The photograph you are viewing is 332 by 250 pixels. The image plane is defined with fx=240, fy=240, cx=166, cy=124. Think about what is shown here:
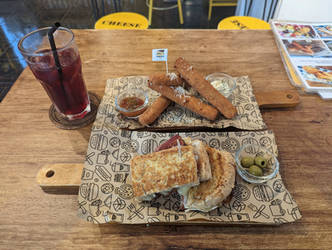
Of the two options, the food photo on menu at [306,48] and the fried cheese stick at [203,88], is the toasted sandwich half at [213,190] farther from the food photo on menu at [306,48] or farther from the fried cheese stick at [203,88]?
the food photo on menu at [306,48]

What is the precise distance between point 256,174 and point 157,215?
1.59ft

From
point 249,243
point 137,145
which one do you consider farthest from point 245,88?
point 249,243

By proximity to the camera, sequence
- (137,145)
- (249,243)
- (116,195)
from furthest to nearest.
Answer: (137,145), (116,195), (249,243)

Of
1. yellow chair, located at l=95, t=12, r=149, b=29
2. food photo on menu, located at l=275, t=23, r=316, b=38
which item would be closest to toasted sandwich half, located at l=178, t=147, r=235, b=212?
food photo on menu, located at l=275, t=23, r=316, b=38

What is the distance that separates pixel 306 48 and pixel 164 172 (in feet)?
5.40

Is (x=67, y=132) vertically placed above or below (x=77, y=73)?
below

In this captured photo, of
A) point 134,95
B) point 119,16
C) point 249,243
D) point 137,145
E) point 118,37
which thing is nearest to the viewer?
point 249,243

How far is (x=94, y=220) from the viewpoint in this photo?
1.00m

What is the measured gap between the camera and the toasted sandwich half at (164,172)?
978 millimetres

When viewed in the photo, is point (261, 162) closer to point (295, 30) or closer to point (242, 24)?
point (295, 30)

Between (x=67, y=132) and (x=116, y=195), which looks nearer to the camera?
(x=116, y=195)

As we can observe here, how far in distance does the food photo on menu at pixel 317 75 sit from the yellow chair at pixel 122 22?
1.70 m

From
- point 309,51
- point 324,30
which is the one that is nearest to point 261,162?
point 309,51

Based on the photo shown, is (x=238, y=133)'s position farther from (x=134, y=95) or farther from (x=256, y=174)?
(x=134, y=95)
